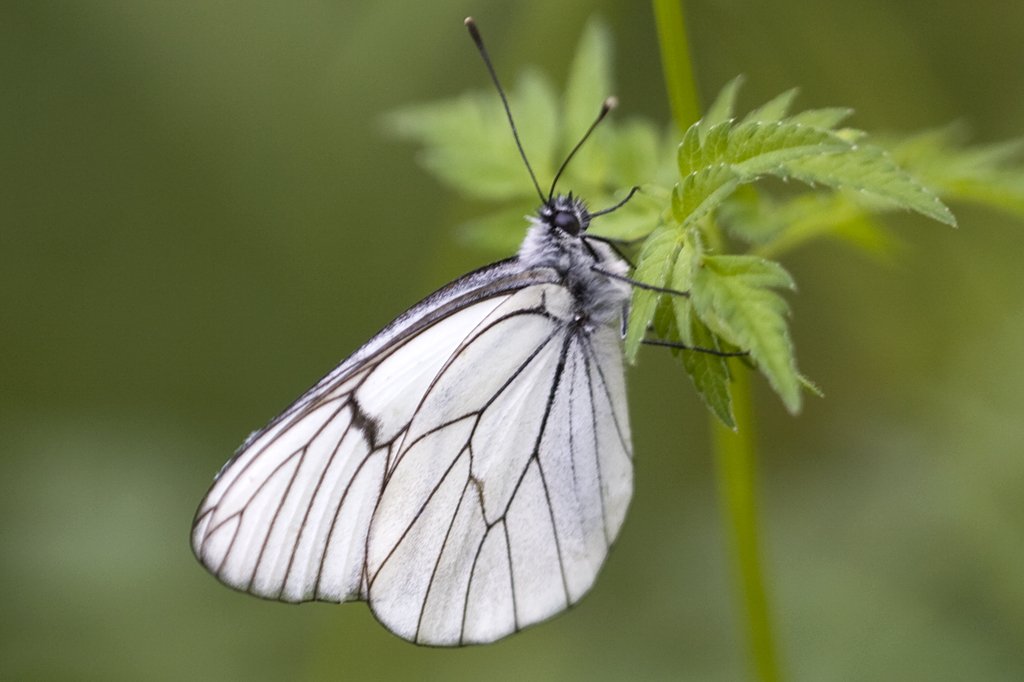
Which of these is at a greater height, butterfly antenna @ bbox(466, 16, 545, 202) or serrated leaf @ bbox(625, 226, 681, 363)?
butterfly antenna @ bbox(466, 16, 545, 202)

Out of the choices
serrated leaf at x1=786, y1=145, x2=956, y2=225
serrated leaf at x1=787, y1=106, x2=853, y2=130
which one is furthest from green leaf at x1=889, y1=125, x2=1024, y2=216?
serrated leaf at x1=786, y1=145, x2=956, y2=225

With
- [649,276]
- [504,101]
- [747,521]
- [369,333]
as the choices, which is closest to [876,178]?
[649,276]

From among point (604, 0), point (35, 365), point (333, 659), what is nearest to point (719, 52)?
point (604, 0)

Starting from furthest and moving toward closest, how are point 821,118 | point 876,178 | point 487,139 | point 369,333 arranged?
point 369,333 → point 487,139 → point 821,118 → point 876,178

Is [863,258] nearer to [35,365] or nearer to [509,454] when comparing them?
[509,454]

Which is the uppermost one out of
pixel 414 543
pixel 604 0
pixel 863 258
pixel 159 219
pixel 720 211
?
pixel 159 219

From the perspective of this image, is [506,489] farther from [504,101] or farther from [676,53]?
[676,53]

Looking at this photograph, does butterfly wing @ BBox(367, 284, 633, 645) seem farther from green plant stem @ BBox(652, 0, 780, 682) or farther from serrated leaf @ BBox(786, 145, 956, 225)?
serrated leaf @ BBox(786, 145, 956, 225)
